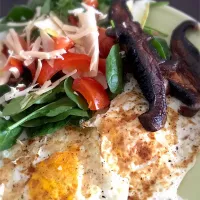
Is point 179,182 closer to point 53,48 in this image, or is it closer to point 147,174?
point 147,174

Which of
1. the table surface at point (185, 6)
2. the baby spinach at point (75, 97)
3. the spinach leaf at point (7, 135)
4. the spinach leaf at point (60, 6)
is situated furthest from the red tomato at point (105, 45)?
the table surface at point (185, 6)

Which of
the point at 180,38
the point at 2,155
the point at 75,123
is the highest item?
the point at 180,38

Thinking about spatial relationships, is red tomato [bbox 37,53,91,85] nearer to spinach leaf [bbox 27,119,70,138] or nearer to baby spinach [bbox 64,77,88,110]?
baby spinach [bbox 64,77,88,110]

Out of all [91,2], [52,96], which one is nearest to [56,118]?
[52,96]

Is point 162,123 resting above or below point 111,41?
below

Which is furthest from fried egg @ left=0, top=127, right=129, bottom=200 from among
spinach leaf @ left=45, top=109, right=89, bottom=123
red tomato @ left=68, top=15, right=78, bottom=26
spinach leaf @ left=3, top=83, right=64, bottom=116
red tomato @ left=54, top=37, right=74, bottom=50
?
red tomato @ left=68, top=15, right=78, bottom=26

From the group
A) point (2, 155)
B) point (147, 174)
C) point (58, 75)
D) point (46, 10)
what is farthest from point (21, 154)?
point (46, 10)
